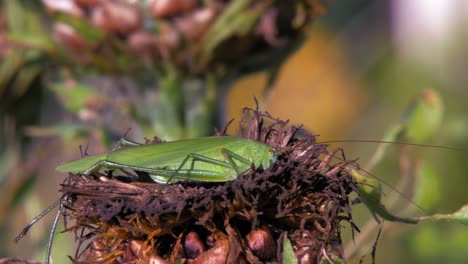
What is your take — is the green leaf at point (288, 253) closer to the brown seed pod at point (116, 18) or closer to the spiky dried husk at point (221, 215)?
the spiky dried husk at point (221, 215)

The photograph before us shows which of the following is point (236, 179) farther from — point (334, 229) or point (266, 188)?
point (334, 229)

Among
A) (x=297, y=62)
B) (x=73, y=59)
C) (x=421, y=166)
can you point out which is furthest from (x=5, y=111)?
(x=297, y=62)

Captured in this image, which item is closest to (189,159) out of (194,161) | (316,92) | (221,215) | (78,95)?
(194,161)

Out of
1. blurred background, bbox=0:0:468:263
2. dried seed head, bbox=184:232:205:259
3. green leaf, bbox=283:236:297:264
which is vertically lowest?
green leaf, bbox=283:236:297:264

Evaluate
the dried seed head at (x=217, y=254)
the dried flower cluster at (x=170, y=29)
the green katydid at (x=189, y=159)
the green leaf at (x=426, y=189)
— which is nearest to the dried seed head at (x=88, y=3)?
the dried flower cluster at (x=170, y=29)

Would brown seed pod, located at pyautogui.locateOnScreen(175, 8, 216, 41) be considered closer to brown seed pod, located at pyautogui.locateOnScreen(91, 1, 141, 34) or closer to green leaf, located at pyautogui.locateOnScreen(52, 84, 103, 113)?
brown seed pod, located at pyautogui.locateOnScreen(91, 1, 141, 34)

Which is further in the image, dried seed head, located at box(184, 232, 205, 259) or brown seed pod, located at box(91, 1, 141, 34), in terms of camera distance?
brown seed pod, located at box(91, 1, 141, 34)

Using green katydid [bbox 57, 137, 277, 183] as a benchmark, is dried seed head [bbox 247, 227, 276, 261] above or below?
below

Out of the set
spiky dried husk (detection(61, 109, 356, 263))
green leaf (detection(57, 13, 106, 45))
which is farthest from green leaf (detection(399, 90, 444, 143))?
green leaf (detection(57, 13, 106, 45))
